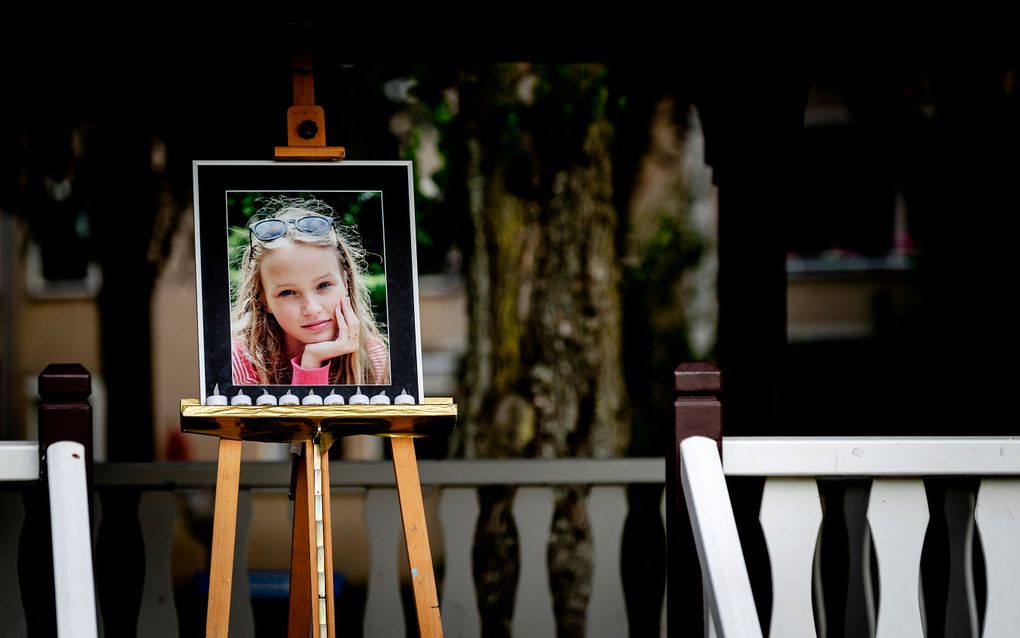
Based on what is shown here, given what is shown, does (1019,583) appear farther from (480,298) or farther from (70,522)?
(480,298)

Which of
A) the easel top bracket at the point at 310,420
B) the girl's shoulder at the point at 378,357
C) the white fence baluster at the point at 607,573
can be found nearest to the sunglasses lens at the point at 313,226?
the girl's shoulder at the point at 378,357

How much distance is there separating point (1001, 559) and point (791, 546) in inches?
17.3

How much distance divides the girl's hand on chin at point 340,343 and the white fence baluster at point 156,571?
0.96 metres

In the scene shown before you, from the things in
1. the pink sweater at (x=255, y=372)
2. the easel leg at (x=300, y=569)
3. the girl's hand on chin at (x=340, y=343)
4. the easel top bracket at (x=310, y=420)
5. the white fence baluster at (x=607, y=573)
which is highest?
the girl's hand on chin at (x=340, y=343)

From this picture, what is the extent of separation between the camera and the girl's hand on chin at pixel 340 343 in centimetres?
204

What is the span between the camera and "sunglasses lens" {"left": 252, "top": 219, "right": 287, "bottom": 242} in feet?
6.82

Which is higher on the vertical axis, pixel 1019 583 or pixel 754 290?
pixel 754 290

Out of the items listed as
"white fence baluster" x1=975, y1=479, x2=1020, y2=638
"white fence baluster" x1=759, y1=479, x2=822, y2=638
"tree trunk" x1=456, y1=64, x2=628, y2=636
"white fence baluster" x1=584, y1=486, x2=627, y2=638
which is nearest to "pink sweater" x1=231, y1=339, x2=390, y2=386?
"white fence baluster" x1=759, y1=479, x2=822, y2=638

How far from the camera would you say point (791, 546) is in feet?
7.07

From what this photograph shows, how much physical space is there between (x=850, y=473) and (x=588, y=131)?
327 cm

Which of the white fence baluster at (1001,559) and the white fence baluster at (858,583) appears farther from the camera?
the white fence baluster at (858,583)

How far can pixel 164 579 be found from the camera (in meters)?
2.71

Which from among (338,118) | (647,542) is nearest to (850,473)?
(647,542)

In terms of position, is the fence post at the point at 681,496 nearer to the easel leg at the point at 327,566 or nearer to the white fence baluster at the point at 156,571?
the easel leg at the point at 327,566
